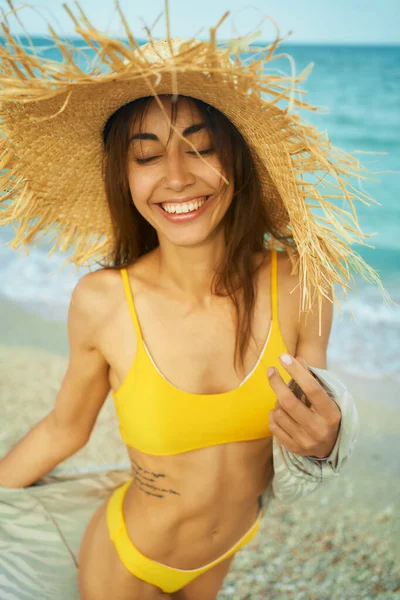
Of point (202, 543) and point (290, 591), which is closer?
point (202, 543)

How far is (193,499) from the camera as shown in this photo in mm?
1894

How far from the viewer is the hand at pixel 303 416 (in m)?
1.44

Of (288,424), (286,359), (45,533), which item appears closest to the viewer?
(286,359)

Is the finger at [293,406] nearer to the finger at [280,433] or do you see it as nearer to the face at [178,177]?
the finger at [280,433]

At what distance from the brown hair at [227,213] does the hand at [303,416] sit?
36cm

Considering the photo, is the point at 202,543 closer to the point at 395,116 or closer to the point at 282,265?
the point at 282,265

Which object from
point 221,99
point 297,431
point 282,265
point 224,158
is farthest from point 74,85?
point 297,431

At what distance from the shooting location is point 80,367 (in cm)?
196

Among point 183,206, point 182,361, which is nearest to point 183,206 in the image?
point 183,206

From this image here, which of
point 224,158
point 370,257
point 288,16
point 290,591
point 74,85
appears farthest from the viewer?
point 288,16

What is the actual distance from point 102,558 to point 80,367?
64 cm

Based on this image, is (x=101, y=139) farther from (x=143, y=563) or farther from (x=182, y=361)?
(x=143, y=563)

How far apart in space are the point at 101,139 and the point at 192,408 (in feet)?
3.03

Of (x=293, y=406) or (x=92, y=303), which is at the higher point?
(x=92, y=303)
